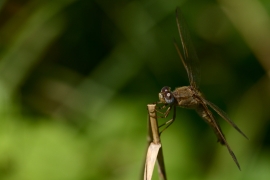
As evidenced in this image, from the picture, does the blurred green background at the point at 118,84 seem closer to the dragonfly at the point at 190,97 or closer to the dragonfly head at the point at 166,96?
the dragonfly at the point at 190,97

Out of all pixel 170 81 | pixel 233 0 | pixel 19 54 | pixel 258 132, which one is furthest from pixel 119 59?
pixel 258 132

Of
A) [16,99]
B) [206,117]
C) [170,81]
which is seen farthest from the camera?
[170,81]

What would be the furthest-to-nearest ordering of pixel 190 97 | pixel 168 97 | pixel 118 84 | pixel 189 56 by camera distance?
pixel 118 84 < pixel 189 56 < pixel 190 97 < pixel 168 97

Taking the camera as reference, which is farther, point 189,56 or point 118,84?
point 118,84

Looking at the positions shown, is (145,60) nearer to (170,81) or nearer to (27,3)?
(170,81)

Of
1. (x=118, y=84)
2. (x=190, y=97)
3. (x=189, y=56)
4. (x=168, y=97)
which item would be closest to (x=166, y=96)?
(x=168, y=97)

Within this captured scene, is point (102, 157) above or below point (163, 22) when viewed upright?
below

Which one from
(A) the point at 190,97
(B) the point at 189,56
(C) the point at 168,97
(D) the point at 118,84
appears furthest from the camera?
(D) the point at 118,84

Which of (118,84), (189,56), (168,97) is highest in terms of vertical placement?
(118,84)

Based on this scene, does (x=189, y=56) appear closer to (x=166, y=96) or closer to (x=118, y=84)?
(x=166, y=96)
